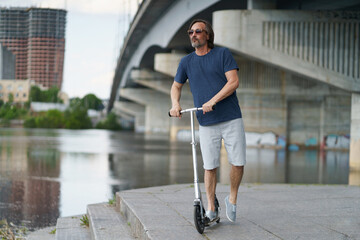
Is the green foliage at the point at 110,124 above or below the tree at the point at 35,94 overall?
below

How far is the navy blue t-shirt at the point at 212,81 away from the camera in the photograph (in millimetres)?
5766

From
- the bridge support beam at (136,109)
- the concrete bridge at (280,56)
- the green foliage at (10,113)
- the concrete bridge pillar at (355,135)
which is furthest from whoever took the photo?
the green foliage at (10,113)

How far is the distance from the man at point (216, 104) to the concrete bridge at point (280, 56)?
52.3 feet

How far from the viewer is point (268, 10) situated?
2416 centimetres

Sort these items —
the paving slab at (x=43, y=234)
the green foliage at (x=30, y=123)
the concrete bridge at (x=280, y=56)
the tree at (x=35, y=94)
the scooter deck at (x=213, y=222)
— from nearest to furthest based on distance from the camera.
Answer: the scooter deck at (x=213, y=222)
the paving slab at (x=43, y=234)
the concrete bridge at (x=280, y=56)
the green foliage at (x=30, y=123)
the tree at (x=35, y=94)

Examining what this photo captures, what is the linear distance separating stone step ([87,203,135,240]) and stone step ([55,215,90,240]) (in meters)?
0.15

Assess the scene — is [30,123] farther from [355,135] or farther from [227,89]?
[227,89]

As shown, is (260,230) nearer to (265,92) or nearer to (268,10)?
(268,10)

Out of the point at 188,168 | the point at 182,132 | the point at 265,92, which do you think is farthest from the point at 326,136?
the point at 182,132

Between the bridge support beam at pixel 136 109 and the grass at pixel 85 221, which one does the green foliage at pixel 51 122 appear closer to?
the bridge support beam at pixel 136 109

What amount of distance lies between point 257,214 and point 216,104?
60.4 inches

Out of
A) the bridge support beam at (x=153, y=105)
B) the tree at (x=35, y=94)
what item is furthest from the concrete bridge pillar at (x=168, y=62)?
the tree at (x=35, y=94)

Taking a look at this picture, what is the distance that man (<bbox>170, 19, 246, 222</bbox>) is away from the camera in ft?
18.9

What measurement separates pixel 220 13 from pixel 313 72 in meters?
→ 4.51
